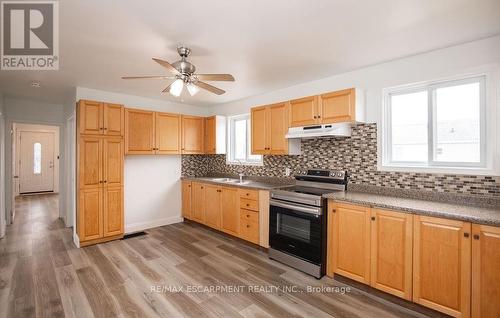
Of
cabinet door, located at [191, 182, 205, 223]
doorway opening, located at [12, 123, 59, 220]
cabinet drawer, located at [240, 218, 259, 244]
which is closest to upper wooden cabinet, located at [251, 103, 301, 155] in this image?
cabinet drawer, located at [240, 218, 259, 244]

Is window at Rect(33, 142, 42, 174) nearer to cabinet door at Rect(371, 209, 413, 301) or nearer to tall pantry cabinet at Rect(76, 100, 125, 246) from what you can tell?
tall pantry cabinet at Rect(76, 100, 125, 246)

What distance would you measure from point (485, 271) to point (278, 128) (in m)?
2.57

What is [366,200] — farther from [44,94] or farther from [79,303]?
[44,94]

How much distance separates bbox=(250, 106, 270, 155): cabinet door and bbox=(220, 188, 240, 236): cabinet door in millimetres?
737

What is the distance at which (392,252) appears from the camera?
227cm

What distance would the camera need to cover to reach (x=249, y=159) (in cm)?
473

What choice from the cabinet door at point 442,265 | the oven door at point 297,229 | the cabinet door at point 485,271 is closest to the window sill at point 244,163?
the oven door at point 297,229

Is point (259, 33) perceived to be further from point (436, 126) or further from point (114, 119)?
point (114, 119)

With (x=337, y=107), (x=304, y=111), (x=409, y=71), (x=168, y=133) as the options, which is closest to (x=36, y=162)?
(x=168, y=133)

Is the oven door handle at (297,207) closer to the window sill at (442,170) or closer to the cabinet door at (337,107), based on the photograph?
the window sill at (442,170)

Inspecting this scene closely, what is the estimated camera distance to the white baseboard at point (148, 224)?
4377mm

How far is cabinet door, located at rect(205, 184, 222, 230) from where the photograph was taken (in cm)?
417

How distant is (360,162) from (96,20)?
300 centimetres

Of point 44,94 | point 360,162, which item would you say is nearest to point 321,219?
point 360,162
